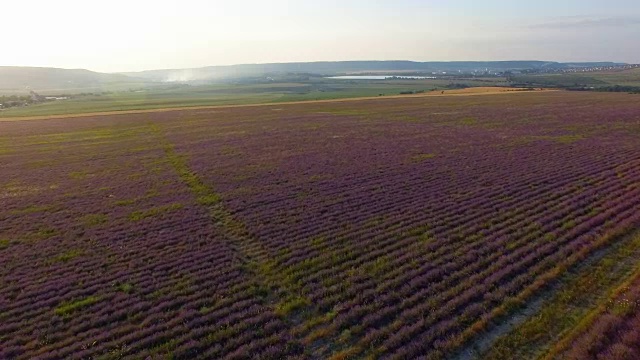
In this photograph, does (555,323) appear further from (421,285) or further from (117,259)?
(117,259)

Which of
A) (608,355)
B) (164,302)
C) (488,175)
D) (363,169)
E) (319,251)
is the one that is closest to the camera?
(608,355)

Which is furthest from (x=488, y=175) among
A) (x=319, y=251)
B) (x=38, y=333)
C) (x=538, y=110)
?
(x=538, y=110)

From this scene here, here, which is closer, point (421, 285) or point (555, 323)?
point (555, 323)

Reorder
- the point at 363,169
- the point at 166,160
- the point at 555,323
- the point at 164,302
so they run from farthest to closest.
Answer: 1. the point at 166,160
2. the point at 363,169
3. the point at 164,302
4. the point at 555,323

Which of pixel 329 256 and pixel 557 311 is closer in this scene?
pixel 557 311

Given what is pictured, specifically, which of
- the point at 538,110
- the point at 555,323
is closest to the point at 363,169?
the point at 555,323

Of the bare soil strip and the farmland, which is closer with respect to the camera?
the bare soil strip

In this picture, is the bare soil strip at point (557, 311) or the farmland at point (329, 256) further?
the farmland at point (329, 256)
